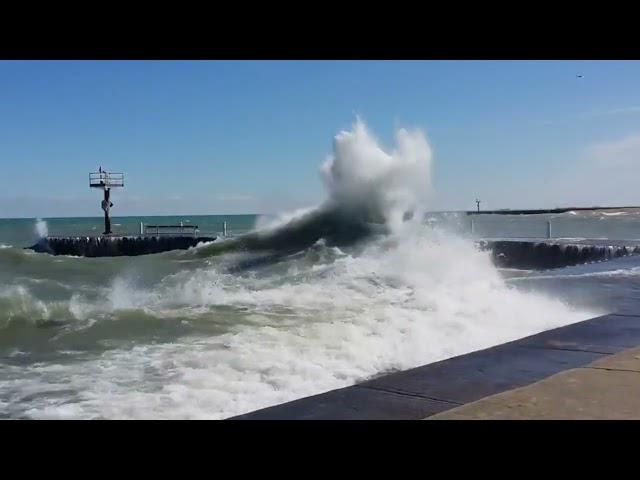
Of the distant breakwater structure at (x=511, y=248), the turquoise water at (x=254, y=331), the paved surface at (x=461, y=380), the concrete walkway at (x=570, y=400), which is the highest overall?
the distant breakwater structure at (x=511, y=248)

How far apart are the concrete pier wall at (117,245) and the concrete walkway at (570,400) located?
91.4ft

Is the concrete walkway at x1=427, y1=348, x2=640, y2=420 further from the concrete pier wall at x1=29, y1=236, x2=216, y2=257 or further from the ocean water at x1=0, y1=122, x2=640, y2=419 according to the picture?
the concrete pier wall at x1=29, y1=236, x2=216, y2=257

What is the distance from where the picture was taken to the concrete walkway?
2.84 metres

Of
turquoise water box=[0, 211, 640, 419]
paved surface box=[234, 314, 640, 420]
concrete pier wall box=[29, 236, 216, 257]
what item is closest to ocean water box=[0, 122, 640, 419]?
turquoise water box=[0, 211, 640, 419]

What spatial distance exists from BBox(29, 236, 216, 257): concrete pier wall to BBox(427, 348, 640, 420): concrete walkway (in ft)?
91.4

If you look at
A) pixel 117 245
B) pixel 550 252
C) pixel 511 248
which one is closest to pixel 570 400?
pixel 550 252

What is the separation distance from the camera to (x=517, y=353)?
4539 mm

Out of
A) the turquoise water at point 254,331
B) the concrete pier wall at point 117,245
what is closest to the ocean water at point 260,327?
the turquoise water at point 254,331

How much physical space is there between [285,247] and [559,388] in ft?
71.0

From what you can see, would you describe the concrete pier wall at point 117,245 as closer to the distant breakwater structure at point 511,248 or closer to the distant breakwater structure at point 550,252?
the distant breakwater structure at point 511,248

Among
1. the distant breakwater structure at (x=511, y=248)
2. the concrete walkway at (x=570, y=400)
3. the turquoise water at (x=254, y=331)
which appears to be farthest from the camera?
the distant breakwater structure at (x=511, y=248)

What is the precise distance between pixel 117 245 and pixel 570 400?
3118 centimetres

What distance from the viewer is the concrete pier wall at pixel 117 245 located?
31.5 m
